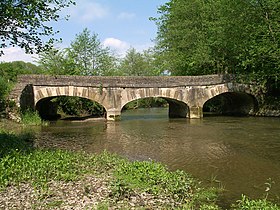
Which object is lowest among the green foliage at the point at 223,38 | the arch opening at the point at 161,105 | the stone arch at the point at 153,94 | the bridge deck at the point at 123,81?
the arch opening at the point at 161,105

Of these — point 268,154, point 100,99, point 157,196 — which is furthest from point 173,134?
point 157,196

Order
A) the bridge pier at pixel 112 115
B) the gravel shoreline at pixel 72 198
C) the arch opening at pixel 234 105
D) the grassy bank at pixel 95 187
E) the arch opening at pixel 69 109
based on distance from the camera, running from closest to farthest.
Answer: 1. the gravel shoreline at pixel 72 198
2. the grassy bank at pixel 95 187
3. the bridge pier at pixel 112 115
4. the arch opening at pixel 234 105
5. the arch opening at pixel 69 109

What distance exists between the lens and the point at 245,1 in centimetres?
2161

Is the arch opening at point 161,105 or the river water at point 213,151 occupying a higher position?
the arch opening at point 161,105

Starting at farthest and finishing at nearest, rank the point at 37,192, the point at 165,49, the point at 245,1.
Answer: the point at 165,49 < the point at 245,1 < the point at 37,192

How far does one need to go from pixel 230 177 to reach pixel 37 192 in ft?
16.2

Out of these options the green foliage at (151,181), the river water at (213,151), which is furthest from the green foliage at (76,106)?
the green foliage at (151,181)

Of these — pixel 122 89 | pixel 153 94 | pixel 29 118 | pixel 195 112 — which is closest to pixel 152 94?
pixel 153 94

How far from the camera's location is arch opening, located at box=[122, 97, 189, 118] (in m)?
28.8

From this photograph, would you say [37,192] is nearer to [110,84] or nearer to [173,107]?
[110,84]

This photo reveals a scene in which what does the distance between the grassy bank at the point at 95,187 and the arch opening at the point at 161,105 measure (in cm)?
1959

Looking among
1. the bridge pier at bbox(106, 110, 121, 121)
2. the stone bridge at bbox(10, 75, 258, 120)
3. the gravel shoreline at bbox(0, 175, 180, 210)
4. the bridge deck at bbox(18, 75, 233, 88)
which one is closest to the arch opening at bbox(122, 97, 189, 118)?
A: the stone bridge at bbox(10, 75, 258, 120)

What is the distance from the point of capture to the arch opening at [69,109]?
29828 mm

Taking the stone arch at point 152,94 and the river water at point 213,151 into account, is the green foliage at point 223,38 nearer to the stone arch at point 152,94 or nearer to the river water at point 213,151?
the stone arch at point 152,94
